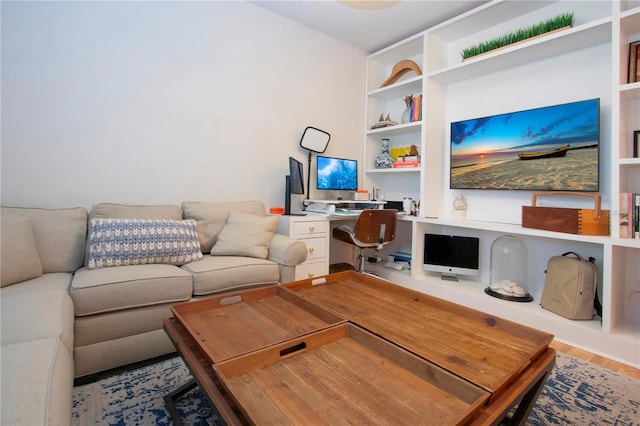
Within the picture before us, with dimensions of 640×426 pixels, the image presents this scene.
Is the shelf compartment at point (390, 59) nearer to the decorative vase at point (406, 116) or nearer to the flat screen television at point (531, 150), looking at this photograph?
the decorative vase at point (406, 116)

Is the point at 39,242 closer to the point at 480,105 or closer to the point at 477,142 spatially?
the point at 477,142

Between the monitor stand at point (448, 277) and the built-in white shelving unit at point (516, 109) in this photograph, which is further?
the monitor stand at point (448, 277)

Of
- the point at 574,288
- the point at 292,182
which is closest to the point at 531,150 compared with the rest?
the point at 574,288

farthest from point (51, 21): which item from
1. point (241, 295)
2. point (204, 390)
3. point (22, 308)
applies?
point (204, 390)

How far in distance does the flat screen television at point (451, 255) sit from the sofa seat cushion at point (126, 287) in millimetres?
2319

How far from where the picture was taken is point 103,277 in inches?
63.6

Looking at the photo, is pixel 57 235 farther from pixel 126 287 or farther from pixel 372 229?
pixel 372 229

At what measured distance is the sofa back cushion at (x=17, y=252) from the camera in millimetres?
1564

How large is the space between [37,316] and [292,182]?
208cm

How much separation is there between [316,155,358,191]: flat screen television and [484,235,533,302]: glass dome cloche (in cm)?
153

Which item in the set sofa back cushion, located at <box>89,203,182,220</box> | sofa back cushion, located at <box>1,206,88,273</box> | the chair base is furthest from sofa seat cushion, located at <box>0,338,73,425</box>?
the chair base

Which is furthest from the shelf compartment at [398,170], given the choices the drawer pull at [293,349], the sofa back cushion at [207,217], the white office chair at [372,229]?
the drawer pull at [293,349]

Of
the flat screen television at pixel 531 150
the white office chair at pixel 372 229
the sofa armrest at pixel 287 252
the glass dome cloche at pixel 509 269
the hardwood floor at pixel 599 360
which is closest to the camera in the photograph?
the hardwood floor at pixel 599 360

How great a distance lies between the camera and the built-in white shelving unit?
204 cm
